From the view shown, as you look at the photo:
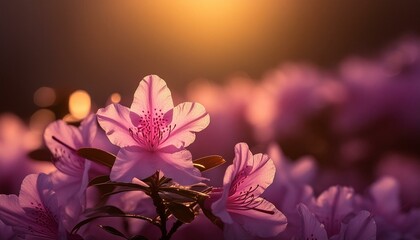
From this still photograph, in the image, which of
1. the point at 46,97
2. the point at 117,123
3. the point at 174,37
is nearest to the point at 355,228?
the point at 117,123

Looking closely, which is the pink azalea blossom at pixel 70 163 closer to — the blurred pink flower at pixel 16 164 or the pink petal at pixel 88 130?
the pink petal at pixel 88 130

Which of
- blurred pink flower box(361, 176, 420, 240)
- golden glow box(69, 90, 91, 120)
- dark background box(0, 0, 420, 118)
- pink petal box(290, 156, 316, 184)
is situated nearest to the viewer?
blurred pink flower box(361, 176, 420, 240)

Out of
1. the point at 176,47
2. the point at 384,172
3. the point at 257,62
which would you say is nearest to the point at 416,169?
the point at 384,172

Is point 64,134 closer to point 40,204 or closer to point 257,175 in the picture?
point 40,204

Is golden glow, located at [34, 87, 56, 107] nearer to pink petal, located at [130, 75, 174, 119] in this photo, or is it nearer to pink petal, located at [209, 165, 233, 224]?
pink petal, located at [130, 75, 174, 119]

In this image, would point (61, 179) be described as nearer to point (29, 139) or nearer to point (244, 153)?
point (244, 153)

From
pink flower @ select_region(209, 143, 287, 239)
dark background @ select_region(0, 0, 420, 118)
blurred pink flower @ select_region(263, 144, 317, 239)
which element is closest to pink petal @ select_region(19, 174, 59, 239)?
pink flower @ select_region(209, 143, 287, 239)

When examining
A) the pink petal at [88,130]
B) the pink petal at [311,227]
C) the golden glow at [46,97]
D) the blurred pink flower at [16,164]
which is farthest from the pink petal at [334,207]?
the golden glow at [46,97]
